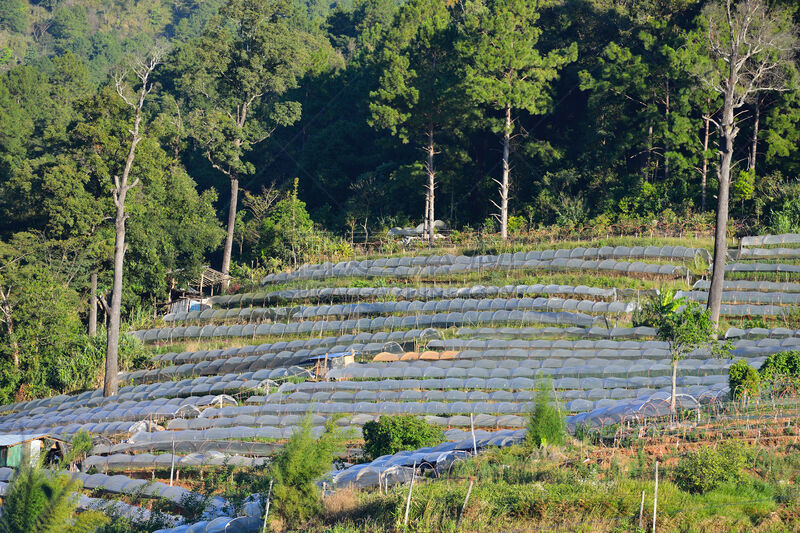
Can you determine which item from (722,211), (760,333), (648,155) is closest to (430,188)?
(648,155)

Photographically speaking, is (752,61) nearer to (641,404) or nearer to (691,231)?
(691,231)

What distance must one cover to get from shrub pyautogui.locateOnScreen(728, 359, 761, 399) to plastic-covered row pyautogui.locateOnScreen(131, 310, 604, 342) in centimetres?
941

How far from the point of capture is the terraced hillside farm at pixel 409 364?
684 inches

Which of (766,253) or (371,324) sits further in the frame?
(766,253)

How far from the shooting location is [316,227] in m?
47.0

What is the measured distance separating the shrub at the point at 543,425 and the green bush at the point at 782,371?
17.8 ft

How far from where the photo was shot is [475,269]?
112 ft

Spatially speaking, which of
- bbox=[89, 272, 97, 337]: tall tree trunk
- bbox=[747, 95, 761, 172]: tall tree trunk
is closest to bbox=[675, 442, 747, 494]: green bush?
bbox=[747, 95, 761, 172]: tall tree trunk

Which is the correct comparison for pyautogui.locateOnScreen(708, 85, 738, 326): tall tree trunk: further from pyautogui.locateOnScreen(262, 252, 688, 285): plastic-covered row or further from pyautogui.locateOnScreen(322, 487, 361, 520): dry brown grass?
pyautogui.locateOnScreen(322, 487, 361, 520): dry brown grass

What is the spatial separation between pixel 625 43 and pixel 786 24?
8.79 m

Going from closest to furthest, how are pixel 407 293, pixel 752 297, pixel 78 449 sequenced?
pixel 78 449 → pixel 752 297 → pixel 407 293

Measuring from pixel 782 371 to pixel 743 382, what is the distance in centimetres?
169

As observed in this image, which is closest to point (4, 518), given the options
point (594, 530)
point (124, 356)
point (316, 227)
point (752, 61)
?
point (594, 530)

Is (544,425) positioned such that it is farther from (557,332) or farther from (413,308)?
(413,308)
